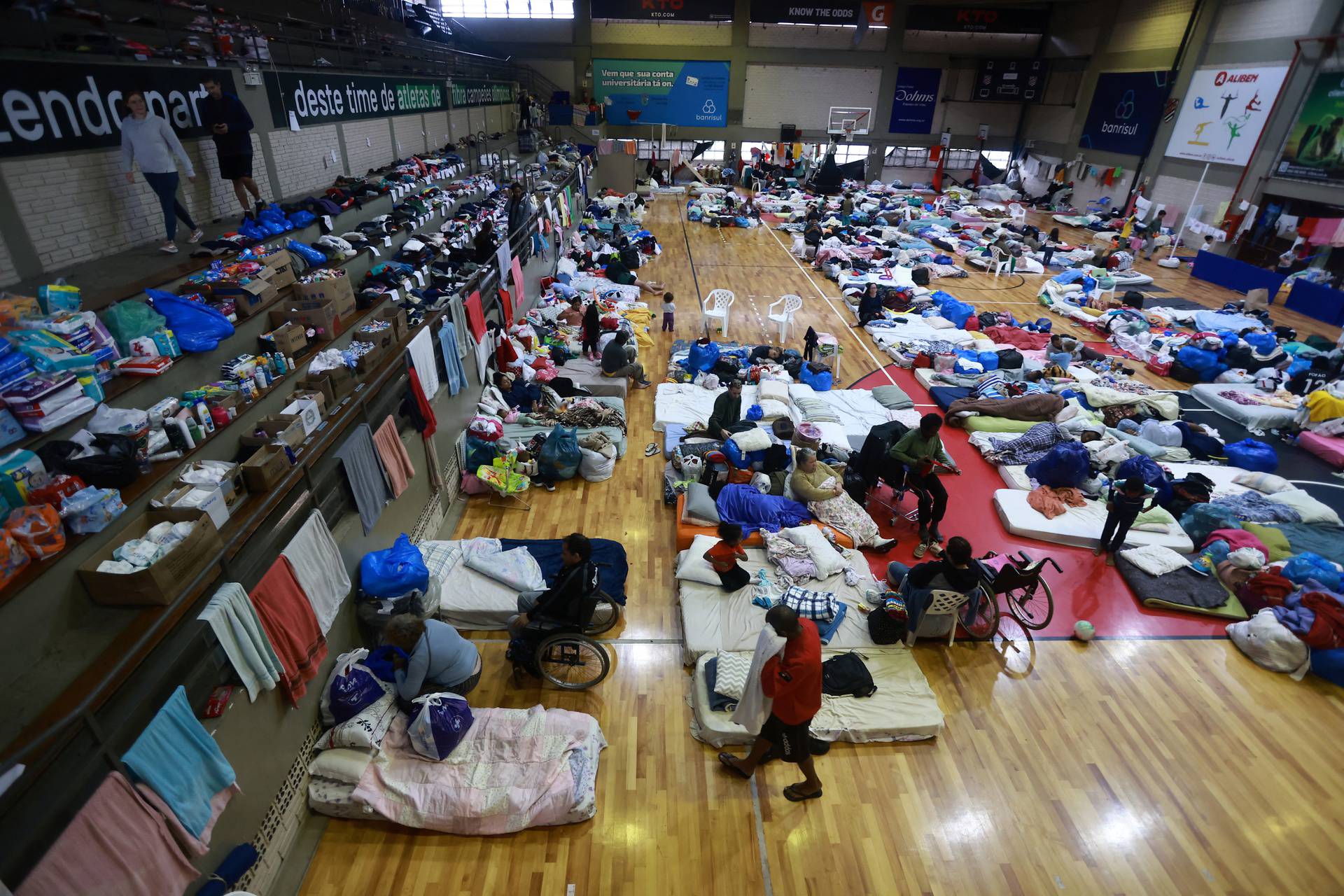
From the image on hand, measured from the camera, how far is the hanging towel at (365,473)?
4570mm

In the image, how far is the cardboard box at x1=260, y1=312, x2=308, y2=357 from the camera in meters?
4.88

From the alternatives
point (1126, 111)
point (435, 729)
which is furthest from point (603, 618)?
point (1126, 111)

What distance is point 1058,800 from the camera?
13.9ft

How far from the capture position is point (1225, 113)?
57.8ft

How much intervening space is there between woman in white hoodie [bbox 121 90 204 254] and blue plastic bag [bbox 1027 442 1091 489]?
901 centimetres

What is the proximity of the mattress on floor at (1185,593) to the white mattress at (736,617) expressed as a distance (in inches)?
103

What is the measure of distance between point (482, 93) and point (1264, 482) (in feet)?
62.4

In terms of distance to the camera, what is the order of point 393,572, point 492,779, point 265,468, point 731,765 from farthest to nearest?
point 393,572
point 731,765
point 492,779
point 265,468

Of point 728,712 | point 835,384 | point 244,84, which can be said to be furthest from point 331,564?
point 835,384

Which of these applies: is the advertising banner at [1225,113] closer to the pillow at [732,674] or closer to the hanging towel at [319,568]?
the pillow at [732,674]

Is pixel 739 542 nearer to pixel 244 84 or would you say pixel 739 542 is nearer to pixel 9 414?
pixel 9 414

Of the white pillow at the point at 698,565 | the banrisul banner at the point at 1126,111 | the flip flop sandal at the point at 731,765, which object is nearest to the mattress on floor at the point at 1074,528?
the white pillow at the point at 698,565

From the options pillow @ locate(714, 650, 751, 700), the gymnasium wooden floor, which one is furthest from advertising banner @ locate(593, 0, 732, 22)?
pillow @ locate(714, 650, 751, 700)

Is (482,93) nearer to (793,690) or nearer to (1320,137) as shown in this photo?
(793,690)
